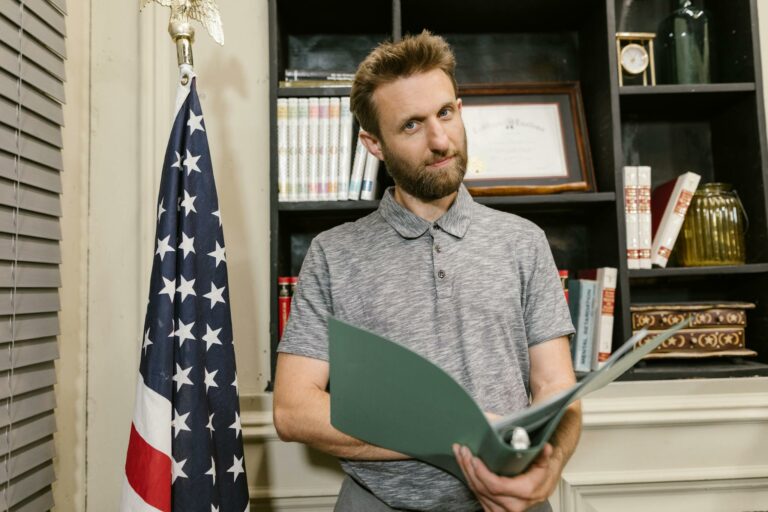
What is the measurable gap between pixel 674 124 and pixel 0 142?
1.83 m

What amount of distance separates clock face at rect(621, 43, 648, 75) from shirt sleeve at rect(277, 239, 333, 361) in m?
1.11

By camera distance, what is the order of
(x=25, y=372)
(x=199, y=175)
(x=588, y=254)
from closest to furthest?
1. (x=25, y=372)
2. (x=199, y=175)
3. (x=588, y=254)

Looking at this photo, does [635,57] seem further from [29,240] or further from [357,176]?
[29,240]

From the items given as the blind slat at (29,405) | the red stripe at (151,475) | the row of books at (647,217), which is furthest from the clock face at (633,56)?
the blind slat at (29,405)

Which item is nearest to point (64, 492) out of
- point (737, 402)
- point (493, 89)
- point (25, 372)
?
point (25, 372)

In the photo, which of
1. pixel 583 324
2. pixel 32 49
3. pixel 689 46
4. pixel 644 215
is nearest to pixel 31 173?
pixel 32 49

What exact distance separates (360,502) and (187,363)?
19.4 inches

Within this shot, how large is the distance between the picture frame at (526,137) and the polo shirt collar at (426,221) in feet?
1.17

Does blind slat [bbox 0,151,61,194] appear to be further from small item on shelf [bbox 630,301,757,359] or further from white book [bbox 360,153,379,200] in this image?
small item on shelf [bbox 630,301,757,359]

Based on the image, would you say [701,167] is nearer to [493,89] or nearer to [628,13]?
[628,13]

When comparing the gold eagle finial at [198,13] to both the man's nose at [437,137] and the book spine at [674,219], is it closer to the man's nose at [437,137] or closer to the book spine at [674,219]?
the man's nose at [437,137]

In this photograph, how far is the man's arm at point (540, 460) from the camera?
2.41 ft

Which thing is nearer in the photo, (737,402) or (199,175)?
(199,175)

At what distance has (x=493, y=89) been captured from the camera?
64.9 inches
